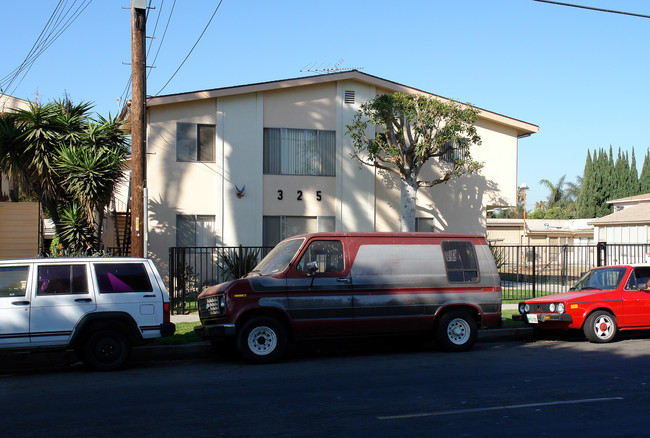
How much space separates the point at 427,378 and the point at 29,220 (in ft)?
47.1

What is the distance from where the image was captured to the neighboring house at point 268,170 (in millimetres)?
19625

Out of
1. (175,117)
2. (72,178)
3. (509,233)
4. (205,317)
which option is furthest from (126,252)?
(509,233)

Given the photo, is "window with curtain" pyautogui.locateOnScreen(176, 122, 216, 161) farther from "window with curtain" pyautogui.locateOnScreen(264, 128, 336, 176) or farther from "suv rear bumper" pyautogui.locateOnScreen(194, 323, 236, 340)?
"suv rear bumper" pyautogui.locateOnScreen(194, 323, 236, 340)

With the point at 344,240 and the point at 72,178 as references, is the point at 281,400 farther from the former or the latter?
the point at 72,178

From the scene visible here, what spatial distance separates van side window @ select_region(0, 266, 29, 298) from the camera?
31.2 feet

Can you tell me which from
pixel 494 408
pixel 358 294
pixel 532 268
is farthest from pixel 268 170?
pixel 494 408

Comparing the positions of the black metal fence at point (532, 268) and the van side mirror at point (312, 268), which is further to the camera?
the black metal fence at point (532, 268)

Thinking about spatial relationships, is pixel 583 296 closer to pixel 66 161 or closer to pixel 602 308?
pixel 602 308

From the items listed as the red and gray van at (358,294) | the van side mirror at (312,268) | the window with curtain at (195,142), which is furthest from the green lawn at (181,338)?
the window with curtain at (195,142)

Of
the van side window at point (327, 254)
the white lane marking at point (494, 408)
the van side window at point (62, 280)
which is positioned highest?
the van side window at point (327, 254)

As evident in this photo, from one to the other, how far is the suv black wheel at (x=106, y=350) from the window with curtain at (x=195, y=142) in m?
10.5

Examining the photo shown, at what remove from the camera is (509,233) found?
47.2 metres

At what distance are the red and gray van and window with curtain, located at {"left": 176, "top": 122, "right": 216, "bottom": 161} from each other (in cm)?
892

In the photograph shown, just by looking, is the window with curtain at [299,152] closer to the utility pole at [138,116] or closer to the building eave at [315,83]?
the building eave at [315,83]
